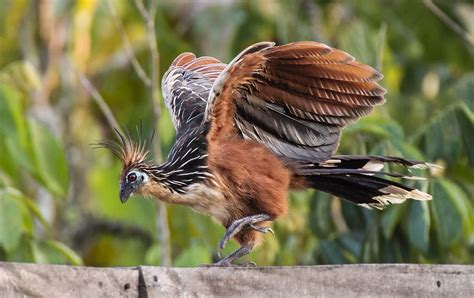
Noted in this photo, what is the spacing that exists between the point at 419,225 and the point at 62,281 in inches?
108

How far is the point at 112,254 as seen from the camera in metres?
10.6

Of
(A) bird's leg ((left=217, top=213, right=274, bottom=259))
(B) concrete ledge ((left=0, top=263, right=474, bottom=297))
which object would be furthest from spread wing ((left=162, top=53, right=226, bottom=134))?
(B) concrete ledge ((left=0, top=263, right=474, bottom=297))

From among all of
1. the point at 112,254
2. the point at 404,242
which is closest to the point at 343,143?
the point at 404,242

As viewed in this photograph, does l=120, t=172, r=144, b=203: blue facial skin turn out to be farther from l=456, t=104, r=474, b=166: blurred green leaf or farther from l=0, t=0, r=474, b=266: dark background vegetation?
l=456, t=104, r=474, b=166: blurred green leaf

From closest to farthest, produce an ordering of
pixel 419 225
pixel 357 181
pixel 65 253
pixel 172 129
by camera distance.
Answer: pixel 357 181
pixel 65 253
pixel 419 225
pixel 172 129

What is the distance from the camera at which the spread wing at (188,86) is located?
4922 mm

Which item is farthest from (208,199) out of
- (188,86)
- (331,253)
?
(331,253)

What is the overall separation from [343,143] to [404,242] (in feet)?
2.73

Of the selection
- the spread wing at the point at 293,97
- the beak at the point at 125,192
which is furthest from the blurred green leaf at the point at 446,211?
the beak at the point at 125,192

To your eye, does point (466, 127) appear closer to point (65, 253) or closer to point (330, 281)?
point (65, 253)

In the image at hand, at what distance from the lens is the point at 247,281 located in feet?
11.8

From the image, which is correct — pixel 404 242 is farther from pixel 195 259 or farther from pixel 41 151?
pixel 41 151

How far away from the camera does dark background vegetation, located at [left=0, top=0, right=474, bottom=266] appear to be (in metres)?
5.73

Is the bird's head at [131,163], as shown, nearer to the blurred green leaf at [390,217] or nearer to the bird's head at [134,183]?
the bird's head at [134,183]
